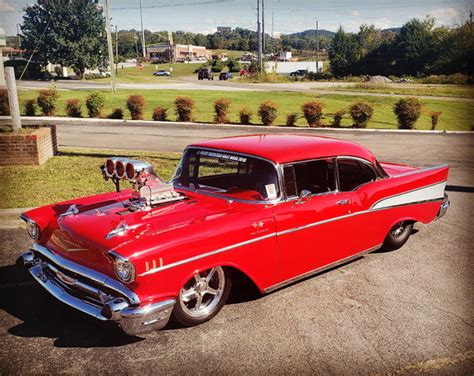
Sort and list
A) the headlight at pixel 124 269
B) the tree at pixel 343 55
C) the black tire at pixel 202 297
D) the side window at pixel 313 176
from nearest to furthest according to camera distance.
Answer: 1. the headlight at pixel 124 269
2. the black tire at pixel 202 297
3. the side window at pixel 313 176
4. the tree at pixel 343 55

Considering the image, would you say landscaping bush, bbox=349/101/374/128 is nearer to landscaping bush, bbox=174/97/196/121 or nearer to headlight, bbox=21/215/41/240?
landscaping bush, bbox=174/97/196/121

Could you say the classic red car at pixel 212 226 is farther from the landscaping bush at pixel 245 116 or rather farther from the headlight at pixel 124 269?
the landscaping bush at pixel 245 116

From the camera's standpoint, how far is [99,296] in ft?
10.9

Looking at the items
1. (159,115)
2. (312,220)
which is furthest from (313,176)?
(159,115)

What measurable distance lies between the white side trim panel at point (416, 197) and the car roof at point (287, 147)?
0.51m

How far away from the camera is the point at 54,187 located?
25.7 feet

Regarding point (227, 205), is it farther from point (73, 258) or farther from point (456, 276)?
point (456, 276)

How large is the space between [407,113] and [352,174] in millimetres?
13971

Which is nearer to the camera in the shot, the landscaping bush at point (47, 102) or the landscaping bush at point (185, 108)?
the landscaping bush at point (185, 108)

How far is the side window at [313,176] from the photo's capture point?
4207mm

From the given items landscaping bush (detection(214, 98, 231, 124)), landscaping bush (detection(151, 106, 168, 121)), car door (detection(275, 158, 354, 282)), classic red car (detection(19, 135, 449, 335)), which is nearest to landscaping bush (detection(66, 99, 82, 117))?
landscaping bush (detection(151, 106, 168, 121))

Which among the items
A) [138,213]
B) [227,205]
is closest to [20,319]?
[138,213]

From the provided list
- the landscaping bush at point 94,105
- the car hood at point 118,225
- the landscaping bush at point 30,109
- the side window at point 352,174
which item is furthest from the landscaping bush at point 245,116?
the car hood at point 118,225

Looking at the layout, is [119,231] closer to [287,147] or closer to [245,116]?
[287,147]
